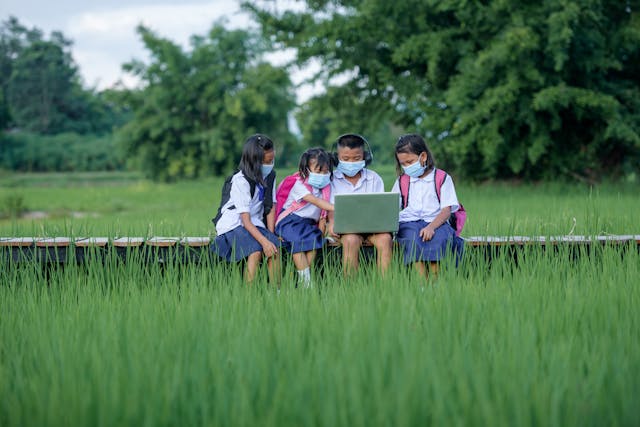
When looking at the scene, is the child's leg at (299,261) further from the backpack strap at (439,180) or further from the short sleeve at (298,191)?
the backpack strap at (439,180)

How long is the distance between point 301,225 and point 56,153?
163 ft

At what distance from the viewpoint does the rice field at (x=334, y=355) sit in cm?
221

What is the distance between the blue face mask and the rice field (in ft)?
4.38

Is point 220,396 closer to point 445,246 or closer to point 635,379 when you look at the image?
point 635,379

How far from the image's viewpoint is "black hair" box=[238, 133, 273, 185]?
532 centimetres

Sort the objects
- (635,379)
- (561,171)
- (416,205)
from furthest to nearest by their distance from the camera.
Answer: (561,171)
(416,205)
(635,379)

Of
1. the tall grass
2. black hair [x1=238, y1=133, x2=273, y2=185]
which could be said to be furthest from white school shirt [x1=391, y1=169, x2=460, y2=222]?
the tall grass

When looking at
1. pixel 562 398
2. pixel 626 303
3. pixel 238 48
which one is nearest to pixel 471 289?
pixel 626 303

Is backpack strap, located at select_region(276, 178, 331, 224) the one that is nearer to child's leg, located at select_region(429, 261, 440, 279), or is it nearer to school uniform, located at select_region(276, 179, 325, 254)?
school uniform, located at select_region(276, 179, 325, 254)

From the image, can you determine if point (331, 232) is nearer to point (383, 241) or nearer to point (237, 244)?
point (383, 241)

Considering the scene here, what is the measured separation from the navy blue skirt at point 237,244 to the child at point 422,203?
39.0 inches

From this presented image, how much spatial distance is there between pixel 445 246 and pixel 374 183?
33.1 inches

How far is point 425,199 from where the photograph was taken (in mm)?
5379

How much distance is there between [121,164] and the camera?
177 ft
